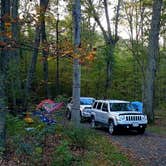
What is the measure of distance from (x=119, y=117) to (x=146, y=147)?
196 inches

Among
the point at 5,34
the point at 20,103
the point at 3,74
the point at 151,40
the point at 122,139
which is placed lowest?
the point at 122,139

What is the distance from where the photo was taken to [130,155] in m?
13.5

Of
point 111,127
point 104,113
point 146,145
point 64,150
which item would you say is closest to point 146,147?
point 146,145

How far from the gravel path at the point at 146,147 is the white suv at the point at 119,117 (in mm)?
506

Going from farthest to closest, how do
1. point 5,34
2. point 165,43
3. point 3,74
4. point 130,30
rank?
point 165,43, point 130,30, point 3,74, point 5,34

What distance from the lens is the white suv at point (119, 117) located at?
2064cm

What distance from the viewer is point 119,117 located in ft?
67.8

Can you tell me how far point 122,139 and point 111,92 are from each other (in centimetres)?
2460

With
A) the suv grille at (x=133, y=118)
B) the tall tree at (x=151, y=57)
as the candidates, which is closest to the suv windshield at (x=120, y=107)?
the suv grille at (x=133, y=118)

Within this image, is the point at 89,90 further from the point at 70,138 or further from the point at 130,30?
the point at 70,138

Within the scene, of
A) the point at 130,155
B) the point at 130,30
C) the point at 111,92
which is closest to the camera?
the point at 130,155

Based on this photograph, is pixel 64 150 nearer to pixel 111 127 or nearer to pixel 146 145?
pixel 146 145

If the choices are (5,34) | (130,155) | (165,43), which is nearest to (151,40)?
(130,155)

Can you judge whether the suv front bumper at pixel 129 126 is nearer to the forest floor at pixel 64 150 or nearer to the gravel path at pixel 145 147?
the gravel path at pixel 145 147
